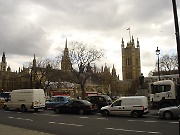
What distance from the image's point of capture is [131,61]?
15262cm

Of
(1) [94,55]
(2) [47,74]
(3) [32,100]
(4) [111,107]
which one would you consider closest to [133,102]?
(4) [111,107]

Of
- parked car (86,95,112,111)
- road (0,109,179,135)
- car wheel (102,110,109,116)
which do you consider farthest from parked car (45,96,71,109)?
road (0,109,179,135)

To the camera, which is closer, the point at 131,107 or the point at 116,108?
the point at 131,107

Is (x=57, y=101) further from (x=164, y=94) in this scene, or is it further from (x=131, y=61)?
(x=131, y=61)

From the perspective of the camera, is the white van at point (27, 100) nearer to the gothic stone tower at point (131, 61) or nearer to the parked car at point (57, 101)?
the parked car at point (57, 101)

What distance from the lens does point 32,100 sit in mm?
27281

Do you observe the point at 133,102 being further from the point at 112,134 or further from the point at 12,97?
the point at 12,97

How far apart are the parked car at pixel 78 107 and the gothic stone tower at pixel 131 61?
424 ft

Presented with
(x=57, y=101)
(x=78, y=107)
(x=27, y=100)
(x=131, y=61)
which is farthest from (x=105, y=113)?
(x=131, y=61)

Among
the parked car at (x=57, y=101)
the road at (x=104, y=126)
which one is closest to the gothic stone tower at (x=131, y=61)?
the parked car at (x=57, y=101)

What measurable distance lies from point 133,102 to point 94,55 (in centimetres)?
2813

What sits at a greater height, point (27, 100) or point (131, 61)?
point (131, 61)

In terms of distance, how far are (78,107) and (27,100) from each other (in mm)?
7317

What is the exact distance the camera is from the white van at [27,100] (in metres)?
27.4
